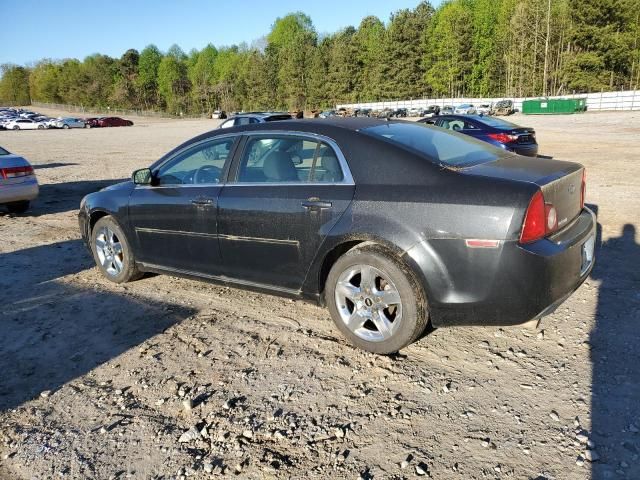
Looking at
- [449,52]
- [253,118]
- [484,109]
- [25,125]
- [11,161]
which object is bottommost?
[11,161]

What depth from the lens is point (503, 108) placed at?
54.1 metres

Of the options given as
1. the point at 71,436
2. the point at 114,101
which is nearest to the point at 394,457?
the point at 71,436

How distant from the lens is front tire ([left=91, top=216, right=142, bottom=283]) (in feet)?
17.4

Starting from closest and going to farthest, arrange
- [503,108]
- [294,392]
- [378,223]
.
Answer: [294,392]
[378,223]
[503,108]

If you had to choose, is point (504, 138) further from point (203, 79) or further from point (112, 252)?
point (203, 79)

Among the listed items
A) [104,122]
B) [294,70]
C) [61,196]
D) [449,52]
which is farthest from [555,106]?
[294,70]

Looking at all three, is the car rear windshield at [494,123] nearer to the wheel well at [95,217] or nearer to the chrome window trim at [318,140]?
the chrome window trim at [318,140]

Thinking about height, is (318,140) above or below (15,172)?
above

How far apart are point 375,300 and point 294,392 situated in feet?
2.75

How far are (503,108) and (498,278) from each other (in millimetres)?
55891

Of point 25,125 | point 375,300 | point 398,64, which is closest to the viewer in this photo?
point 375,300

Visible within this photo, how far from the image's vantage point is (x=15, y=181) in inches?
351

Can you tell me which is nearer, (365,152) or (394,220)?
(394,220)

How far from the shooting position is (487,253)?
312 cm
